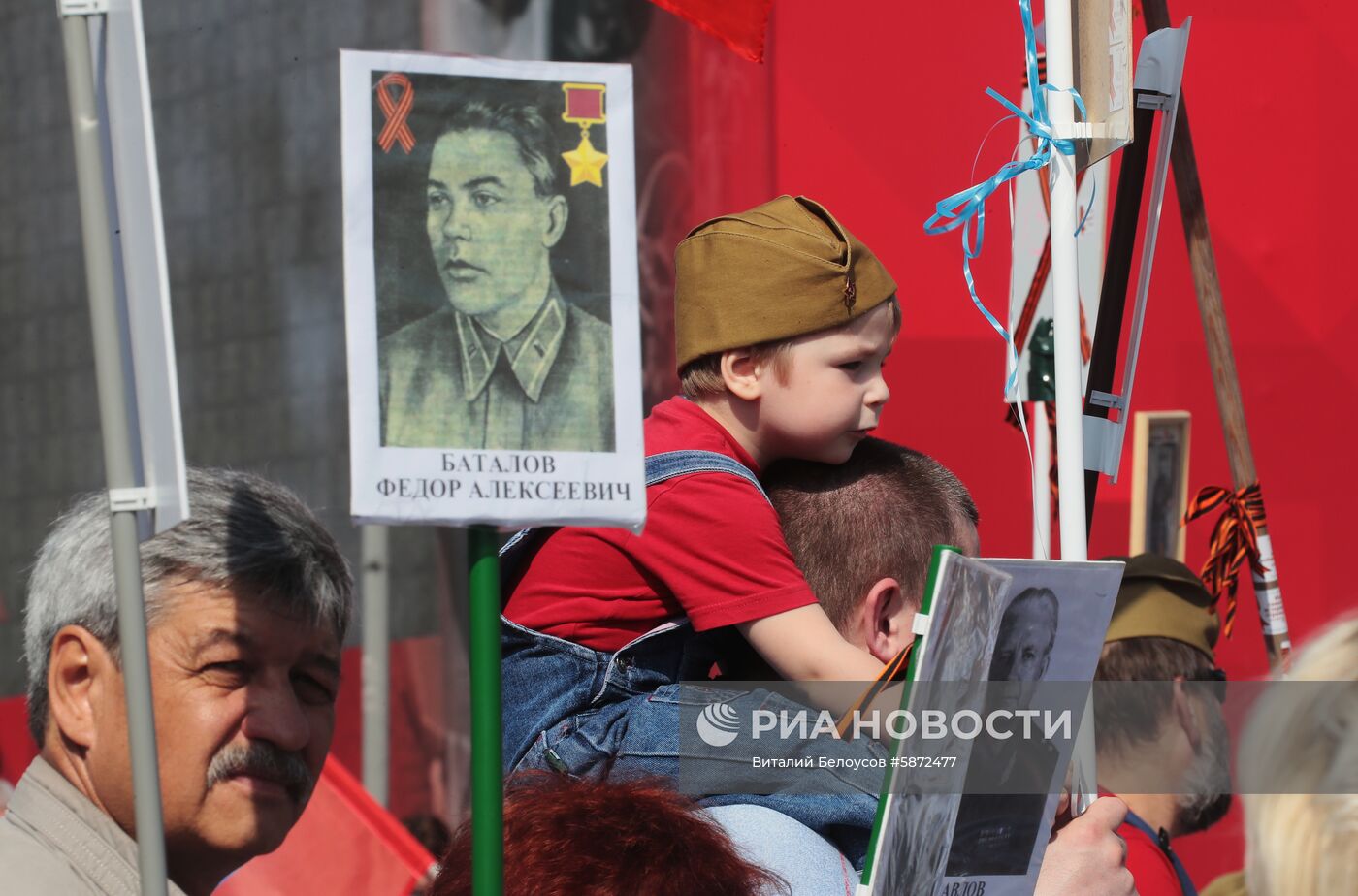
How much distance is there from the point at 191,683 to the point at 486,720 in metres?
0.53

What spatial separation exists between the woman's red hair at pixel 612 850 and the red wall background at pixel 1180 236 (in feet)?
7.55

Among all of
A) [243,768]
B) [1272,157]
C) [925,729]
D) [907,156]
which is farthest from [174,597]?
[1272,157]

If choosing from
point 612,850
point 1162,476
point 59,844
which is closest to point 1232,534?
point 1162,476

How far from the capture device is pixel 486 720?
1.27 m

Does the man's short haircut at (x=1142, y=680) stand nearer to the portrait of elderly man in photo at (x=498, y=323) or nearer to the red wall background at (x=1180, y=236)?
the red wall background at (x=1180, y=236)

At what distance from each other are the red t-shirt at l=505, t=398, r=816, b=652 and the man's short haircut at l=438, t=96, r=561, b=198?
555 millimetres

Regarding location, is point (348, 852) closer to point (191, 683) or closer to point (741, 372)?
point (191, 683)

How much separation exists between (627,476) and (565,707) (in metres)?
0.52

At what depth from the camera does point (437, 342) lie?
120 centimetres

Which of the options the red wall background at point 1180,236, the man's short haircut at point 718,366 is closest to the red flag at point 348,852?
the man's short haircut at point 718,366

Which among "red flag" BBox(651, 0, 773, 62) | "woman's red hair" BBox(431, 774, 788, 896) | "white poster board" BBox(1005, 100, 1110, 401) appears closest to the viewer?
"woman's red hair" BBox(431, 774, 788, 896)

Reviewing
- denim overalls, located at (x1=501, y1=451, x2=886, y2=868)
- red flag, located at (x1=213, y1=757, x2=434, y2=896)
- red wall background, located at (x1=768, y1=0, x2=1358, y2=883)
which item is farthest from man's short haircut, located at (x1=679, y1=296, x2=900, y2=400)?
red wall background, located at (x1=768, y1=0, x2=1358, y2=883)

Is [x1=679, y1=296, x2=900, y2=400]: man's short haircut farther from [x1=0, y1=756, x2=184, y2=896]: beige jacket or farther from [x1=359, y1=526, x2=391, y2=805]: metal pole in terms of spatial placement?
[x1=359, y1=526, x2=391, y2=805]: metal pole

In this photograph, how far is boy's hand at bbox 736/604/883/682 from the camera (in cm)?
166
